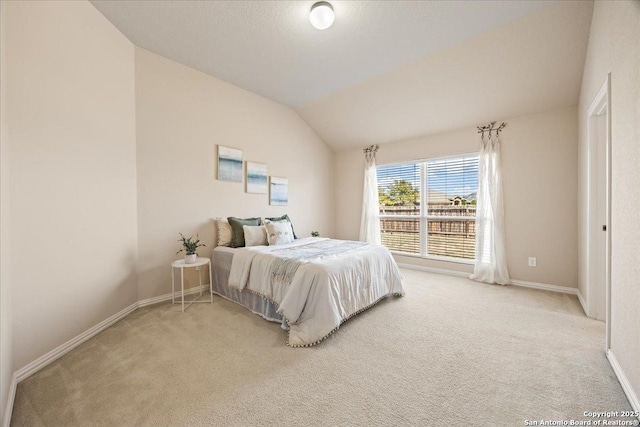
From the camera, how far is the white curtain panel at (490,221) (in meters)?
3.60

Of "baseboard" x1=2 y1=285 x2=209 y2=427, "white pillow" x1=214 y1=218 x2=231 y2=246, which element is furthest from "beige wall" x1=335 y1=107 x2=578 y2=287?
"baseboard" x1=2 y1=285 x2=209 y2=427

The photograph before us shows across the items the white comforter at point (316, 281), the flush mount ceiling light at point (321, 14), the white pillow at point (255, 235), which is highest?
the flush mount ceiling light at point (321, 14)

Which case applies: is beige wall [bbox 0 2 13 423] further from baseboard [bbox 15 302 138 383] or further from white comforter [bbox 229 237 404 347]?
white comforter [bbox 229 237 404 347]

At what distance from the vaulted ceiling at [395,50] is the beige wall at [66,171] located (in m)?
0.55

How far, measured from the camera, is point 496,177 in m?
3.64

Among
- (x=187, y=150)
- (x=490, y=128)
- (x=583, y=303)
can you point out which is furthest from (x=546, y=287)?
(x=187, y=150)

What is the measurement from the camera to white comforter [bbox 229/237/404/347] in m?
2.14

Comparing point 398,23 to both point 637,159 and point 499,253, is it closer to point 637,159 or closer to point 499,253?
point 637,159

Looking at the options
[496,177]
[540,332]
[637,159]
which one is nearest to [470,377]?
[540,332]

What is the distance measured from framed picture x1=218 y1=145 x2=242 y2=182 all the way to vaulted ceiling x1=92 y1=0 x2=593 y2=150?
1.01 m

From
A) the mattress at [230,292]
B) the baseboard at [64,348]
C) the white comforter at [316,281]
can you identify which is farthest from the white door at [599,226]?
the baseboard at [64,348]

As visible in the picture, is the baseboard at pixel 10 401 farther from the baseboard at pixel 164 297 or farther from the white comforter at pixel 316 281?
the white comforter at pixel 316 281

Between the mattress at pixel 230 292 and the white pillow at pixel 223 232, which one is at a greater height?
the white pillow at pixel 223 232

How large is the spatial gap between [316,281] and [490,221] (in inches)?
118
